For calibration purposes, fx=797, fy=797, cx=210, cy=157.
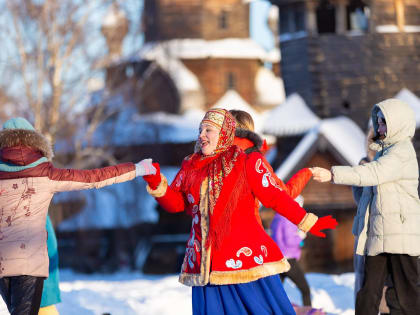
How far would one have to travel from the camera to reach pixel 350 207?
20188 mm

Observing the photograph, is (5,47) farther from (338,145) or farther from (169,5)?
(169,5)

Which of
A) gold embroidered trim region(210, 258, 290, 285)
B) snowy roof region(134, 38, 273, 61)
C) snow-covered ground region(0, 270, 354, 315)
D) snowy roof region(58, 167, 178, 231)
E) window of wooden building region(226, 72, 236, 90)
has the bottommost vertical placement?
snowy roof region(58, 167, 178, 231)

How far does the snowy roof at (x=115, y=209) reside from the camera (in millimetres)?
25422

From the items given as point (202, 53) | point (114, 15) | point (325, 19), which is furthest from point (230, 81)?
point (114, 15)

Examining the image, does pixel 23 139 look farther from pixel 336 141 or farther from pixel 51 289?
pixel 336 141

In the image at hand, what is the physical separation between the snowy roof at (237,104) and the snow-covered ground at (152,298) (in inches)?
725

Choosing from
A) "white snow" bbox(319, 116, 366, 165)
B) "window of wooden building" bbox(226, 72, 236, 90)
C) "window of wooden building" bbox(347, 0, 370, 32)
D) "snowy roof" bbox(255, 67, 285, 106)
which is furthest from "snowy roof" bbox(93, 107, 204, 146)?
"window of wooden building" bbox(347, 0, 370, 32)

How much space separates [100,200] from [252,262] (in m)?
21.8

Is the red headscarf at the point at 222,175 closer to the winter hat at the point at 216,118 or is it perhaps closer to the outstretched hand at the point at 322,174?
the winter hat at the point at 216,118

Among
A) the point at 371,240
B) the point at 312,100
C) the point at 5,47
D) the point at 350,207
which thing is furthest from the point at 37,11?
the point at 371,240

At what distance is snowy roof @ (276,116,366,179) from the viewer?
19094mm

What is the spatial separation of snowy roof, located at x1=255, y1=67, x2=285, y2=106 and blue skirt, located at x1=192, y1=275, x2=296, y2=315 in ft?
85.7

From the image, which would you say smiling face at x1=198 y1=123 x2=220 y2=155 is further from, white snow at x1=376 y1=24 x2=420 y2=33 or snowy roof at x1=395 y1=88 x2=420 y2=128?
white snow at x1=376 y1=24 x2=420 y2=33

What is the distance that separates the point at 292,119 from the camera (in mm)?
20250
